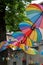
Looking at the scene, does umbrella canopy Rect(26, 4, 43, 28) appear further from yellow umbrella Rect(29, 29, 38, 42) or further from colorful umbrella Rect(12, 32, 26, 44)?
colorful umbrella Rect(12, 32, 26, 44)

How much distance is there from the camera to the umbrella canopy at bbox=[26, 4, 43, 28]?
546 cm

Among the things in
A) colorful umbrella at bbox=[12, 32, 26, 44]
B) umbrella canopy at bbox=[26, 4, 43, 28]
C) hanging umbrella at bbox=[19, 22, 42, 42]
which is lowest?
colorful umbrella at bbox=[12, 32, 26, 44]

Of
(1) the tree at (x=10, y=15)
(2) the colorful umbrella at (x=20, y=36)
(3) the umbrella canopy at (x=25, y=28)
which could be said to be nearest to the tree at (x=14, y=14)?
(1) the tree at (x=10, y=15)

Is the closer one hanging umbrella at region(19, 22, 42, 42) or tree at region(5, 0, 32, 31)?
hanging umbrella at region(19, 22, 42, 42)

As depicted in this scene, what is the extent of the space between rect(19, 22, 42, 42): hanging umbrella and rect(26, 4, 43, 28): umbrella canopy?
27 cm

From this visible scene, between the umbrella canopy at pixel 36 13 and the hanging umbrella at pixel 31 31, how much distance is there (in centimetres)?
27

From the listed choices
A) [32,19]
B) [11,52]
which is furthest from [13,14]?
[32,19]

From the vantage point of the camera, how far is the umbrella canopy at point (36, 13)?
17.9 feet

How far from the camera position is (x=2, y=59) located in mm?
7051

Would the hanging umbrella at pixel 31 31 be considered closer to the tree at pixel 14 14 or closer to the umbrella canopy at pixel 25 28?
the umbrella canopy at pixel 25 28

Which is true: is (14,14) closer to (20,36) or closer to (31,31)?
(20,36)

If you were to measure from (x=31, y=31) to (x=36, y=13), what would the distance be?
48cm

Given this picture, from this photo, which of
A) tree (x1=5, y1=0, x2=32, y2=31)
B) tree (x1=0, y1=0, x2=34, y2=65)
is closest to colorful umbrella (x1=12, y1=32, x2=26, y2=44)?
tree (x1=0, y1=0, x2=34, y2=65)

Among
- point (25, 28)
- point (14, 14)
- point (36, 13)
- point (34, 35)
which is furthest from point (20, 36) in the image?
point (14, 14)
